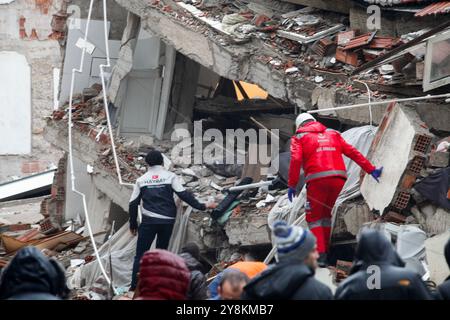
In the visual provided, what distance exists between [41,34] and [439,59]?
65.9ft

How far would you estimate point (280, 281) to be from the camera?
6.77 m

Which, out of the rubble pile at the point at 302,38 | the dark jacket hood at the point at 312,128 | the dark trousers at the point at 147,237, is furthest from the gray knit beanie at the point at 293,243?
the dark trousers at the point at 147,237

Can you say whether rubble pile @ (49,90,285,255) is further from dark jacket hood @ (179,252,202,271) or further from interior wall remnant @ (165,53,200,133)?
dark jacket hood @ (179,252,202,271)

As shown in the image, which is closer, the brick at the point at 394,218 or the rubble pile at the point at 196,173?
the brick at the point at 394,218

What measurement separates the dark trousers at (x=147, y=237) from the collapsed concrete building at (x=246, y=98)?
0.86 metres

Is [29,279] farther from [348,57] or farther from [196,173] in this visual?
[196,173]

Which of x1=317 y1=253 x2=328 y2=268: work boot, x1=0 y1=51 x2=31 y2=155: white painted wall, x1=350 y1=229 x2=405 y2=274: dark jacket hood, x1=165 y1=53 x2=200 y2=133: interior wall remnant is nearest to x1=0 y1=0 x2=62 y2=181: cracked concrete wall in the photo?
x1=0 y1=51 x2=31 y2=155: white painted wall

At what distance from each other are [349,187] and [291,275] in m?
5.38

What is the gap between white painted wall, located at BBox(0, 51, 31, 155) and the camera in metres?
30.0

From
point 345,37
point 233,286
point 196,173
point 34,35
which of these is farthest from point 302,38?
point 34,35

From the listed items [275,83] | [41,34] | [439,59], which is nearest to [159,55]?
[275,83]

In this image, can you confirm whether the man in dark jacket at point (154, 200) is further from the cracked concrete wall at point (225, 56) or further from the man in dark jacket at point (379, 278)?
the man in dark jacket at point (379, 278)

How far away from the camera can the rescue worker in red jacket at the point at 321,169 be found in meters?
11.1
